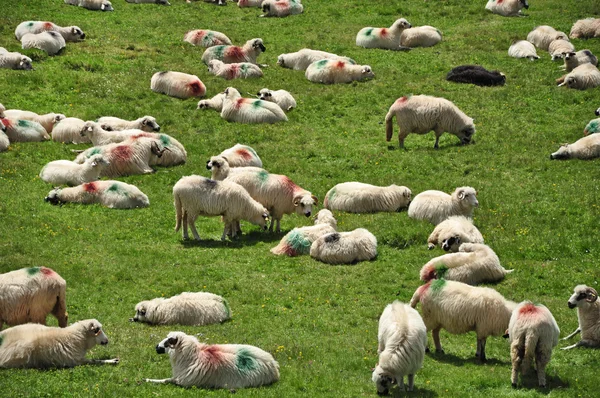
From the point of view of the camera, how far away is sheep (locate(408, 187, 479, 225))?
25672 millimetres

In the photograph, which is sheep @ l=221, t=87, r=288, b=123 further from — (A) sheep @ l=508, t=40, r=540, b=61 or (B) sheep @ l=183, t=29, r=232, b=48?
(A) sheep @ l=508, t=40, r=540, b=61

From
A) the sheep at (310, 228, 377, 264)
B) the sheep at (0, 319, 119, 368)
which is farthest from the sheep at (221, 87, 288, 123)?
the sheep at (0, 319, 119, 368)

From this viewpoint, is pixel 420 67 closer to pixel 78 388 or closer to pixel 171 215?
pixel 171 215

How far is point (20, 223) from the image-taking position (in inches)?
995

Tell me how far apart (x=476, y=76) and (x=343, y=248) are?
15216mm

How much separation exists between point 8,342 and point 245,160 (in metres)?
12.6

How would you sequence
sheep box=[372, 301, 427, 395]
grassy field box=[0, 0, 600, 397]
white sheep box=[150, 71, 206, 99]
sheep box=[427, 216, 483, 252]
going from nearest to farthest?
sheep box=[372, 301, 427, 395], grassy field box=[0, 0, 600, 397], sheep box=[427, 216, 483, 252], white sheep box=[150, 71, 206, 99]

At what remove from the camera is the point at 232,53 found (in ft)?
128

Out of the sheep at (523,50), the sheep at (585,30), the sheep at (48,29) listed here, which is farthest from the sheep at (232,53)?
the sheep at (585,30)

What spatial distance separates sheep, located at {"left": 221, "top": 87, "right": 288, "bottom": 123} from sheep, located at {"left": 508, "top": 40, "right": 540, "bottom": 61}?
1063 cm

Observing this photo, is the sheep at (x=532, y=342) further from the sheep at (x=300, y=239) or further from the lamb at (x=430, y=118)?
the lamb at (x=430, y=118)

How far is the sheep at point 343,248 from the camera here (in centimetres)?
2397

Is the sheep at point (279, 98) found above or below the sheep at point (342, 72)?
below

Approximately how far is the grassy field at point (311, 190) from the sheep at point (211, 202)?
1.78 ft
